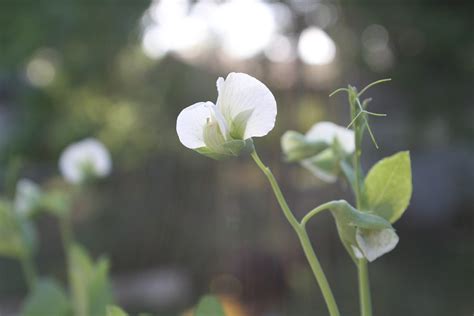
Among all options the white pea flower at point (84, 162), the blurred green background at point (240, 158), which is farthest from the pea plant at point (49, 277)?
the blurred green background at point (240, 158)

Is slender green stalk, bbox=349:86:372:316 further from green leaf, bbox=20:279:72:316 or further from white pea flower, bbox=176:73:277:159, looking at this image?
green leaf, bbox=20:279:72:316

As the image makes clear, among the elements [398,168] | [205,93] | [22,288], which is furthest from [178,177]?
[398,168]

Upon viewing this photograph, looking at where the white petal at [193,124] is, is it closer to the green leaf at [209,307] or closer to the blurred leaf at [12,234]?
the green leaf at [209,307]

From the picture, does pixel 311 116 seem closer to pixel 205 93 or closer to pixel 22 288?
pixel 205 93

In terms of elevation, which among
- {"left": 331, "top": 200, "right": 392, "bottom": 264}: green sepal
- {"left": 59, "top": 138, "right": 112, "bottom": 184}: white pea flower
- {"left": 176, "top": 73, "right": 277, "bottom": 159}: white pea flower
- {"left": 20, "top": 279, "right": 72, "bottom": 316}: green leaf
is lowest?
{"left": 20, "top": 279, "right": 72, "bottom": 316}: green leaf

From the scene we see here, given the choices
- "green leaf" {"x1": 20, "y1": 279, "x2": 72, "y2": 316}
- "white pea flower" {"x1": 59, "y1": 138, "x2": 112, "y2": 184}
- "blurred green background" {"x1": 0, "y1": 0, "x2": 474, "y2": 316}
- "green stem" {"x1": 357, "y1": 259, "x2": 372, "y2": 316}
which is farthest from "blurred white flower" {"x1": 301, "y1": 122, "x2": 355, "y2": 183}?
"blurred green background" {"x1": 0, "y1": 0, "x2": 474, "y2": 316}

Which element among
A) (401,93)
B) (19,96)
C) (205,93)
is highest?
(19,96)
